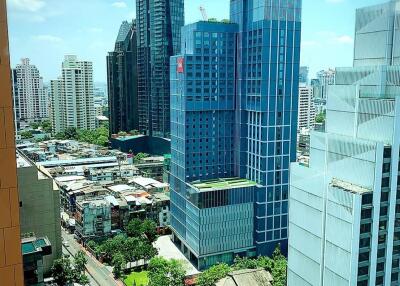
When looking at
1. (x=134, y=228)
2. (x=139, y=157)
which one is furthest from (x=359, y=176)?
(x=139, y=157)

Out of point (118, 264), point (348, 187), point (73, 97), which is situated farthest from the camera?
point (73, 97)

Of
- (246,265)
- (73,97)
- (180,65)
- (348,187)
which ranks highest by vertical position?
(180,65)

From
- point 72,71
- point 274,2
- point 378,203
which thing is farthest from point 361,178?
point 72,71

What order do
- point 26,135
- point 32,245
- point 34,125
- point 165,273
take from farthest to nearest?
point 34,125, point 26,135, point 165,273, point 32,245

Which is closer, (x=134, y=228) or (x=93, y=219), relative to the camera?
(x=134, y=228)

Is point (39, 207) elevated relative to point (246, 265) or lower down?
elevated

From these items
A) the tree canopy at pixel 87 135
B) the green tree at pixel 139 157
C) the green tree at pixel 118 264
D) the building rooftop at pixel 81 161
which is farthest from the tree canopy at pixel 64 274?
the tree canopy at pixel 87 135

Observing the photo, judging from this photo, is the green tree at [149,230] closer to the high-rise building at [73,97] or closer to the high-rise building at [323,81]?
the high-rise building at [73,97]

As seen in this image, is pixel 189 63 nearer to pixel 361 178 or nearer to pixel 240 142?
pixel 240 142

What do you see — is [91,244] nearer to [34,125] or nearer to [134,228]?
[134,228]
